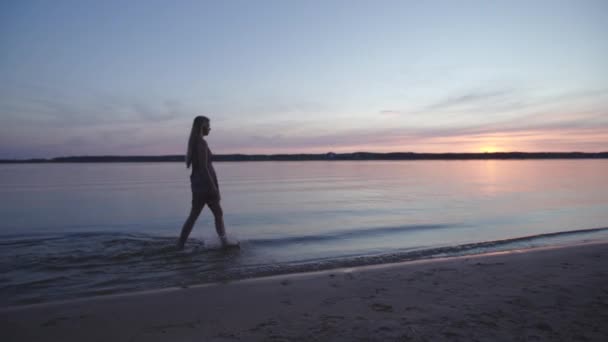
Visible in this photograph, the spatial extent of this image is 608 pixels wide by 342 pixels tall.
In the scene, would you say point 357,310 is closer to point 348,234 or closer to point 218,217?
point 218,217

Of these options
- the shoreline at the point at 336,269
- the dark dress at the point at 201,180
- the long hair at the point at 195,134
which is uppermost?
the long hair at the point at 195,134

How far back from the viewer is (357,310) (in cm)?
404

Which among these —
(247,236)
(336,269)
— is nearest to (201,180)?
(247,236)

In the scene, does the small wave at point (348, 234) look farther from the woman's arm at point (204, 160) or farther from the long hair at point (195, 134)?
the long hair at point (195, 134)

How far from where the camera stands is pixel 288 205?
609 inches

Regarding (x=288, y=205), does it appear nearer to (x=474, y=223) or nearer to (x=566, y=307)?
(x=474, y=223)

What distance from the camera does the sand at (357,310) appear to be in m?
3.46

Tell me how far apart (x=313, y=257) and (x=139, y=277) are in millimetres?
3122

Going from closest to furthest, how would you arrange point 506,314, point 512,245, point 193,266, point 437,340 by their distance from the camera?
point 437,340, point 506,314, point 193,266, point 512,245

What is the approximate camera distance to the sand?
3.46 meters

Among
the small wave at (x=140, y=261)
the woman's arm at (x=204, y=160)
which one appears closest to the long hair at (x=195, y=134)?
the woman's arm at (x=204, y=160)

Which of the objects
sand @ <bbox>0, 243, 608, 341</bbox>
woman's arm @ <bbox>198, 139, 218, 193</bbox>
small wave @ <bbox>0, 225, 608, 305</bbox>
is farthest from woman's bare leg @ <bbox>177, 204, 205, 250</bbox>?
sand @ <bbox>0, 243, 608, 341</bbox>

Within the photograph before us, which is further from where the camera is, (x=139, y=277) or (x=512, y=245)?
(x=512, y=245)

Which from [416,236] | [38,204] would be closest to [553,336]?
[416,236]
